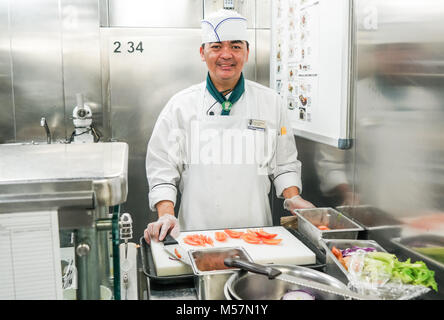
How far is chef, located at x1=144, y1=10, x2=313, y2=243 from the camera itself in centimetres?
221

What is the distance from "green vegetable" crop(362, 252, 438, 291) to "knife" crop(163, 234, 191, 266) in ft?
1.66

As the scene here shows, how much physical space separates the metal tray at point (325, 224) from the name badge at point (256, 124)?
2.03 feet

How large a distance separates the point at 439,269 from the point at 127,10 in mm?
2734

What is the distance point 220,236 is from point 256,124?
829mm

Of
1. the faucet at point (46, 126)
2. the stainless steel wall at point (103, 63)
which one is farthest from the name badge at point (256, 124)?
the faucet at point (46, 126)

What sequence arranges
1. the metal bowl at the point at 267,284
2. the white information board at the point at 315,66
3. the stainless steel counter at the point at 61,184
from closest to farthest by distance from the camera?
the stainless steel counter at the point at 61,184 → the metal bowl at the point at 267,284 → the white information board at the point at 315,66

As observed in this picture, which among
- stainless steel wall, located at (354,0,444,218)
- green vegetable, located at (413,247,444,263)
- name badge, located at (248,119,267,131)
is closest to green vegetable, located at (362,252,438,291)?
green vegetable, located at (413,247,444,263)

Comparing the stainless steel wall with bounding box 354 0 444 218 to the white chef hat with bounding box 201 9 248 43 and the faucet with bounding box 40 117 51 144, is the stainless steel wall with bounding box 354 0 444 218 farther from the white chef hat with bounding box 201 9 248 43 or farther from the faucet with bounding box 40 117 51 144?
the faucet with bounding box 40 117 51 144

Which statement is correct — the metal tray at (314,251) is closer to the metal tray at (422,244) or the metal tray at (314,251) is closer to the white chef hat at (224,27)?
the metal tray at (422,244)

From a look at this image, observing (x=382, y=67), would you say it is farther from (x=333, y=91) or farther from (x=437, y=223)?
(x=437, y=223)

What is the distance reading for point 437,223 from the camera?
4.38ft

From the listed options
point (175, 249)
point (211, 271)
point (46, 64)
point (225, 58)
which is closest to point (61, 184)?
point (211, 271)

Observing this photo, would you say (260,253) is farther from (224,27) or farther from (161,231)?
(224,27)

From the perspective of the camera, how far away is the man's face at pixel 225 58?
2197 mm
